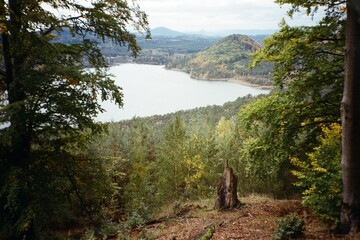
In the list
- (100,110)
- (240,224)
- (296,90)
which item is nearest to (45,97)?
(100,110)

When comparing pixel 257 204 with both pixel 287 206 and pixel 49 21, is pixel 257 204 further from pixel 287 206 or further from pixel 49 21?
pixel 49 21

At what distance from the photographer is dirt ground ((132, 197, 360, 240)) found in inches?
238

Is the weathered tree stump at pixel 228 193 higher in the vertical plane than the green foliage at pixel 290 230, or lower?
lower

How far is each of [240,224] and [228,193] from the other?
1.82 m

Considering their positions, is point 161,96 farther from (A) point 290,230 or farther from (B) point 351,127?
(B) point 351,127

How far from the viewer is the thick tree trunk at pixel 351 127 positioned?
4535 mm

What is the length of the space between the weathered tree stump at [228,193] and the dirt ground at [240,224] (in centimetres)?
25

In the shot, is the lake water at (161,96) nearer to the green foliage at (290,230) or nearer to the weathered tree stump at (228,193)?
the weathered tree stump at (228,193)

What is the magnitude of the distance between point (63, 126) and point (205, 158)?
797 inches

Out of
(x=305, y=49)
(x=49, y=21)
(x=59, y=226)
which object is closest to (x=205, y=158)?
(x=59, y=226)

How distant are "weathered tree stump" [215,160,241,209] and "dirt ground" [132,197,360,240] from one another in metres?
0.25

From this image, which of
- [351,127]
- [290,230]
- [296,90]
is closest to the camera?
[351,127]

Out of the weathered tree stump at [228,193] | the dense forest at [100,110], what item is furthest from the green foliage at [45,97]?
the weathered tree stump at [228,193]

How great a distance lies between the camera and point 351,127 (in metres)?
4.73
